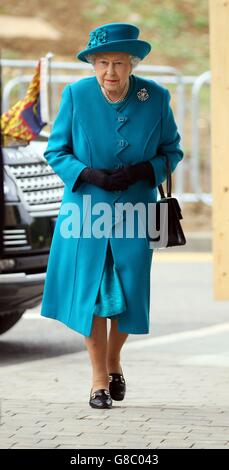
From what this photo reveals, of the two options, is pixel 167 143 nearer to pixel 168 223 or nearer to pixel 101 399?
pixel 168 223

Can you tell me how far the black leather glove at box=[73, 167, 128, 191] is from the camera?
715 centimetres

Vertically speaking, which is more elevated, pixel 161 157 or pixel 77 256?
pixel 161 157

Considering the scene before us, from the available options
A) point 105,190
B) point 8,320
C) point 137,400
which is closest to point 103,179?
point 105,190

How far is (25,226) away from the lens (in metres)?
9.27

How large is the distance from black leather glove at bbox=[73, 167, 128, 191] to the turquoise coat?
0.22ft

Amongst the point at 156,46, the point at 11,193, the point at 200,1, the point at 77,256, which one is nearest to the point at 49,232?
the point at 11,193

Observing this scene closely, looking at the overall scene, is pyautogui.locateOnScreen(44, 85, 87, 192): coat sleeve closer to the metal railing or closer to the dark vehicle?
the dark vehicle

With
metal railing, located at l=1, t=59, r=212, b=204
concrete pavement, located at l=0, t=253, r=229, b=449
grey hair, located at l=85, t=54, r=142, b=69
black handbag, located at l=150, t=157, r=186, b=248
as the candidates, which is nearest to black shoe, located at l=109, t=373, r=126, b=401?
concrete pavement, located at l=0, t=253, r=229, b=449

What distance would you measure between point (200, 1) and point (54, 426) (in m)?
18.8

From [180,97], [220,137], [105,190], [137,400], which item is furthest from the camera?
[180,97]

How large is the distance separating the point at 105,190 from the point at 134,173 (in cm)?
17

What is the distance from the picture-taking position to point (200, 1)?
24922 mm
